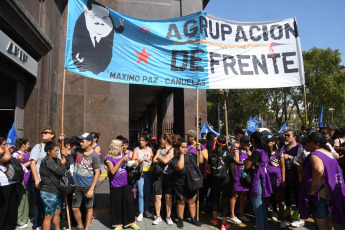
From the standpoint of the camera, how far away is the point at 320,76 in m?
27.2

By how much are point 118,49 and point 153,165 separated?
2654 mm

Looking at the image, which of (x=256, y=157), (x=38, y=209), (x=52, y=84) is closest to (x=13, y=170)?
(x=38, y=209)

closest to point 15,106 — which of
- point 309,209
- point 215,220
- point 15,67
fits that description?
point 15,67

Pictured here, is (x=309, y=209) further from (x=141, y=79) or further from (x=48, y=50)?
(x=48, y=50)

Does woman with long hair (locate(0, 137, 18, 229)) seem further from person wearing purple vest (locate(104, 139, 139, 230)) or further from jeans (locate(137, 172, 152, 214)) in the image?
jeans (locate(137, 172, 152, 214))

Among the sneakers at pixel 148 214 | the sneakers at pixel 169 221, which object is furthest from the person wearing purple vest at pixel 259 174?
the sneakers at pixel 148 214

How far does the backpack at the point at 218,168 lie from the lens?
16.0 feet

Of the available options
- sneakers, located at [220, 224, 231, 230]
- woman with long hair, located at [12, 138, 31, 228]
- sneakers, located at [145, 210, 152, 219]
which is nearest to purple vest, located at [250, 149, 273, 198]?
sneakers, located at [220, 224, 231, 230]

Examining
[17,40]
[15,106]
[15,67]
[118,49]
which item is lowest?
[15,106]

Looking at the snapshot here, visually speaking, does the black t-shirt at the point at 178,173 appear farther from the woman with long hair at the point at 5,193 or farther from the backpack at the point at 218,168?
the woman with long hair at the point at 5,193

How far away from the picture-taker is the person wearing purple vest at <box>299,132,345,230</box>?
3.27 metres

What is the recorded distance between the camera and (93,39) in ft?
16.8

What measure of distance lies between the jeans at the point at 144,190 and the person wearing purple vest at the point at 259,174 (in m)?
2.47

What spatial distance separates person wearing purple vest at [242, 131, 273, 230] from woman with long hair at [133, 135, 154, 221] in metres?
2.38
